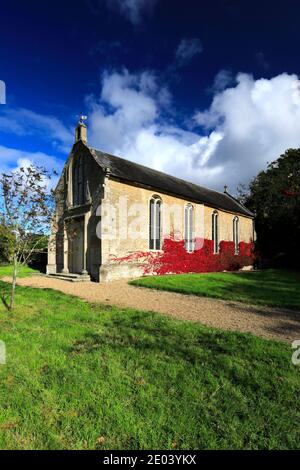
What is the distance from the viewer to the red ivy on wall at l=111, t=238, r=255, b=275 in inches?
711

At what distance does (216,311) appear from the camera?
7.88 metres

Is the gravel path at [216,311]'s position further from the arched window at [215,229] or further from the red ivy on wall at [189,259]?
the arched window at [215,229]

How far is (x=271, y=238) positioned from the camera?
3231cm

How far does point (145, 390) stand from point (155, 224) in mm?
15776

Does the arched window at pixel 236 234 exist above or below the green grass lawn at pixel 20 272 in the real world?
above

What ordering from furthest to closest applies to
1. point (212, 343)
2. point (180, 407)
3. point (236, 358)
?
1. point (212, 343)
2. point (236, 358)
3. point (180, 407)

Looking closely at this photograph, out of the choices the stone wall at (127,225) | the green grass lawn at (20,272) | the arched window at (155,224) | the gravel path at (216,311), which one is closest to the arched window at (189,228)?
the stone wall at (127,225)

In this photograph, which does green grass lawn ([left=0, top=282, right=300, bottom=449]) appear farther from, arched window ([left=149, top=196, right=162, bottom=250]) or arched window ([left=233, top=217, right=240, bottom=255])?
arched window ([left=233, top=217, right=240, bottom=255])

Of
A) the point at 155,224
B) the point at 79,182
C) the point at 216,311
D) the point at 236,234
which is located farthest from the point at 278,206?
the point at 216,311

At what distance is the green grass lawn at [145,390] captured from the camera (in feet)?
8.79

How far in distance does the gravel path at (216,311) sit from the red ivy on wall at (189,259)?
247 inches
